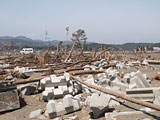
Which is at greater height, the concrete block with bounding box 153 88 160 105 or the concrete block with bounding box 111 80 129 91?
the concrete block with bounding box 153 88 160 105

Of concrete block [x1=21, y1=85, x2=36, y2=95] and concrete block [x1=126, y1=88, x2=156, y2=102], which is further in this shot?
concrete block [x1=21, y1=85, x2=36, y2=95]

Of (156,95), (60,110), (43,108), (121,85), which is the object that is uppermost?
(156,95)

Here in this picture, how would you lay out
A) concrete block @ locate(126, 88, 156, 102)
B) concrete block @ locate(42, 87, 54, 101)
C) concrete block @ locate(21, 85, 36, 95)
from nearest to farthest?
concrete block @ locate(126, 88, 156, 102) < concrete block @ locate(42, 87, 54, 101) < concrete block @ locate(21, 85, 36, 95)

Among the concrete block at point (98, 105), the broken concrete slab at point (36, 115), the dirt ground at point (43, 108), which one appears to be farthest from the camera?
the broken concrete slab at point (36, 115)

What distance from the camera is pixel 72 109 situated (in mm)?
4031

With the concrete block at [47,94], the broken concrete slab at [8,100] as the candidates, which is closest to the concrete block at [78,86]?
the concrete block at [47,94]

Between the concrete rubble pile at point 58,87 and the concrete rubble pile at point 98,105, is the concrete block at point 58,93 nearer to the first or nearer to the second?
the concrete rubble pile at point 58,87

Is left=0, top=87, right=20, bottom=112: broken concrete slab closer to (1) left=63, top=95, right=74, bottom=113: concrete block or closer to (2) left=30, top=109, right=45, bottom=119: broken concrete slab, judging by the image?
(2) left=30, top=109, right=45, bottom=119: broken concrete slab

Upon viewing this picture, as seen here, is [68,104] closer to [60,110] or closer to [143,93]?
[60,110]

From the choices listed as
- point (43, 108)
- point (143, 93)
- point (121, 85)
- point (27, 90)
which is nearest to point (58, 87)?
point (43, 108)

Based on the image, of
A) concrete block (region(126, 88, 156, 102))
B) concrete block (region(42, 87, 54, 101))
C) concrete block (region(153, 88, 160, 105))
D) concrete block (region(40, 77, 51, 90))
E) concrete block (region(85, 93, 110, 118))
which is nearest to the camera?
concrete block (region(85, 93, 110, 118))

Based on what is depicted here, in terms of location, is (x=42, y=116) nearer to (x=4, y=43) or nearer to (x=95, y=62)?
(x=95, y=62)

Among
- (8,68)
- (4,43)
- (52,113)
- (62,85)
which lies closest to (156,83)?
(62,85)

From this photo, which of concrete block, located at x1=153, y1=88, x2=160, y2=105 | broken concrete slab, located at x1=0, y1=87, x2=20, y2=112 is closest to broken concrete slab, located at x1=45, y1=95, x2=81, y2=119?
broken concrete slab, located at x1=0, y1=87, x2=20, y2=112
